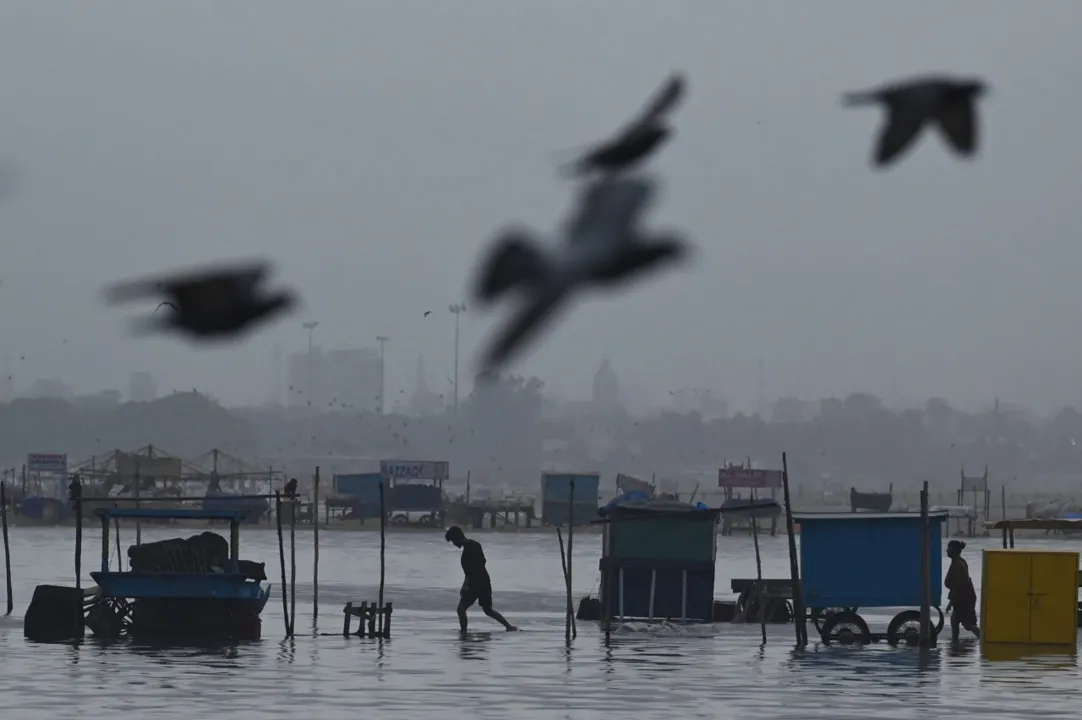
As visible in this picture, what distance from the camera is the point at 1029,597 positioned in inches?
1064

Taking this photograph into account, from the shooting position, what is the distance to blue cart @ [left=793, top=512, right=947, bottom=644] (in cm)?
2684

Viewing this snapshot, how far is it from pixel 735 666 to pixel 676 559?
5461 mm

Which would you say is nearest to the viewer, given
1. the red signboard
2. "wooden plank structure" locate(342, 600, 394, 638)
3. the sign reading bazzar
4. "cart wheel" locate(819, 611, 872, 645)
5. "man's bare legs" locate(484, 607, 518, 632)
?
"cart wheel" locate(819, 611, 872, 645)

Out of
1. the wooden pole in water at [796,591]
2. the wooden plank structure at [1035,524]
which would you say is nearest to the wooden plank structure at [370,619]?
the wooden pole in water at [796,591]

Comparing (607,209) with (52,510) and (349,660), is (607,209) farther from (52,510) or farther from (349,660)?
(52,510)

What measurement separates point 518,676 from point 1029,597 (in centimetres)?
802

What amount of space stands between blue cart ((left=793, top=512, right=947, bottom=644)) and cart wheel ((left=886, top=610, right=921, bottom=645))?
906 millimetres

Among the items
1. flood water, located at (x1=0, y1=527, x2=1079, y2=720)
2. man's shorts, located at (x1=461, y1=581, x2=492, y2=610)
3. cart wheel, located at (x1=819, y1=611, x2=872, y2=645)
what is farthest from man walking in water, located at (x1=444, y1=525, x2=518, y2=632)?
cart wheel, located at (x1=819, y1=611, x2=872, y2=645)

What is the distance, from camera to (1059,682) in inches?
888

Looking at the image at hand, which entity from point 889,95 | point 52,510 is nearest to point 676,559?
point 889,95

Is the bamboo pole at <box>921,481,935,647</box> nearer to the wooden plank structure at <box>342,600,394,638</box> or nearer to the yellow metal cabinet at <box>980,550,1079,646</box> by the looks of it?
the yellow metal cabinet at <box>980,550,1079,646</box>

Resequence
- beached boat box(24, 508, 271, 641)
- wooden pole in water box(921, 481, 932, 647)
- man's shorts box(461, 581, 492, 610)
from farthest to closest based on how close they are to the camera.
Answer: man's shorts box(461, 581, 492, 610), beached boat box(24, 508, 271, 641), wooden pole in water box(921, 481, 932, 647)

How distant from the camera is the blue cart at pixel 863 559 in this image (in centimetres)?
2684

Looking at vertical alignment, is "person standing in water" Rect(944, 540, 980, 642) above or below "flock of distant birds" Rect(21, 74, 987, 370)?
below
